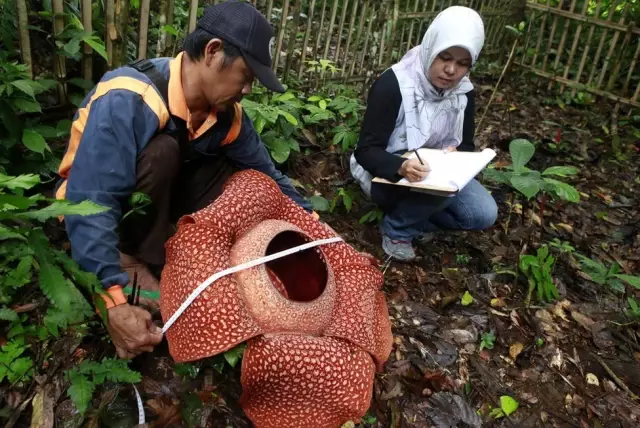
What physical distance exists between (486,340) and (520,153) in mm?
1202

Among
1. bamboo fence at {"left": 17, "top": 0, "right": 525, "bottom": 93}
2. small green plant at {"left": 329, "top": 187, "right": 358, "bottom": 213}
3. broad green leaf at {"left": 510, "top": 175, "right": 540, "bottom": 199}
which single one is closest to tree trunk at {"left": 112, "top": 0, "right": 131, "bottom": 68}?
bamboo fence at {"left": 17, "top": 0, "right": 525, "bottom": 93}

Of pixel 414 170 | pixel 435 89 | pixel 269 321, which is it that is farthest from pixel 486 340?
pixel 269 321

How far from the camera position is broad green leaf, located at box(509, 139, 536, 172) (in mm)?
3131

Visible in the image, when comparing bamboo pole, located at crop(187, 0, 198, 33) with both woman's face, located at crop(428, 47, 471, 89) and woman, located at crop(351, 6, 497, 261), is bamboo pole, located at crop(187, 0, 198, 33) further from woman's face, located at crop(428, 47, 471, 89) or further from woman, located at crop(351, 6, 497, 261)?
woman's face, located at crop(428, 47, 471, 89)

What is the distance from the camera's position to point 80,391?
1.64 meters

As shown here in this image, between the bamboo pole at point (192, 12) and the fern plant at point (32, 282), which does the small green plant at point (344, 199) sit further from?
the fern plant at point (32, 282)

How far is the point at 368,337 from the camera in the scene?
1847mm

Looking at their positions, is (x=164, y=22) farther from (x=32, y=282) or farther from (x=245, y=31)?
(x=32, y=282)

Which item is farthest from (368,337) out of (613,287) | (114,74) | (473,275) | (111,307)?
(613,287)

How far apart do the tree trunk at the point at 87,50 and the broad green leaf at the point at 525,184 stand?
2530 millimetres

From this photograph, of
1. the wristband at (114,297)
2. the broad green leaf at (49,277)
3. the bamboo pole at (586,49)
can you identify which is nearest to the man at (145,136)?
the wristband at (114,297)

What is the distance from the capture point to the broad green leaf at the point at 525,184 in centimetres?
286

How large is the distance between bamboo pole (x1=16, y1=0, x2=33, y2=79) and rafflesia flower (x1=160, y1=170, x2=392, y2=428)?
58.7 inches

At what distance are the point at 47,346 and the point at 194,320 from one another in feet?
2.54
